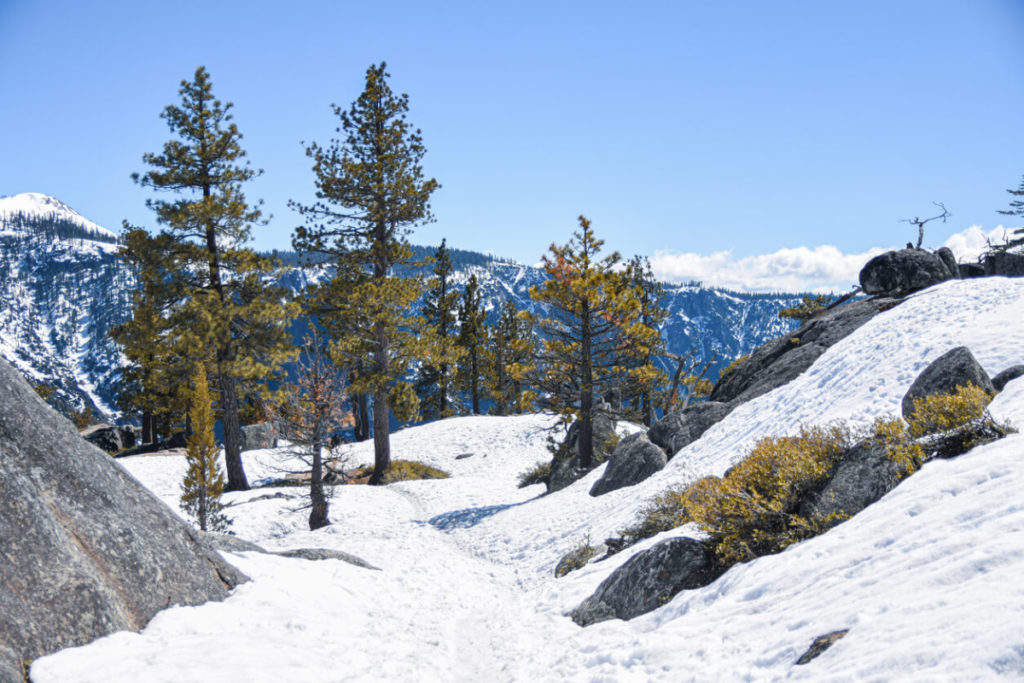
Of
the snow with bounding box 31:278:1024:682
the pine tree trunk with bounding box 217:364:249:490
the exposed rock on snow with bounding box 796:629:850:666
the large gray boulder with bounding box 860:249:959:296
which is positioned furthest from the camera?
the large gray boulder with bounding box 860:249:959:296

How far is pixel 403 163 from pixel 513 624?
61.7ft

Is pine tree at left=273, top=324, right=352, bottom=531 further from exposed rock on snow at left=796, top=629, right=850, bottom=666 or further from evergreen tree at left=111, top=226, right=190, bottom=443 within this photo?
exposed rock on snow at left=796, top=629, right=850, bottom=666

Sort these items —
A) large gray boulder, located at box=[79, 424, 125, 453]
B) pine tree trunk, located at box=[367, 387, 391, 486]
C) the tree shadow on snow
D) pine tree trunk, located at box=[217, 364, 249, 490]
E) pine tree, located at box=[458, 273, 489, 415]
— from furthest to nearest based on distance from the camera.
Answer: pine tree, located at box=[458, 273, 489, 415] < large gray boulder, located at box=[79, 424, 125, 453] < pine tree trunk, located at box=[367, 387, 391, 486] < pine tree trunk, located at box=[217, 364, 249, 490] < the tree shadow on snow

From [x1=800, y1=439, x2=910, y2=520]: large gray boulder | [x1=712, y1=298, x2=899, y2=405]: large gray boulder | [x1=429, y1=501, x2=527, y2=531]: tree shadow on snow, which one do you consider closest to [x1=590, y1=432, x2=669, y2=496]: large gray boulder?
[x1=712, y1=298, x2=899, y2=405]: large gray boulder

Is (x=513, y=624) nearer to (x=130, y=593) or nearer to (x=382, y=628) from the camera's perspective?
(x=382, y=628)

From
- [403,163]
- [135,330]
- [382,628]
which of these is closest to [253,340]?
[135,330]

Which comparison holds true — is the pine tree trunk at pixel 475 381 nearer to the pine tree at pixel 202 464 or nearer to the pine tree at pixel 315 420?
the pine tree at pixel 315 420

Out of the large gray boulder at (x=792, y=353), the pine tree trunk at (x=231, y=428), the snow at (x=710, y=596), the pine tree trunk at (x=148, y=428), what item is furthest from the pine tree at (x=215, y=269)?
the pine tree trunk at (x=148, y=428)

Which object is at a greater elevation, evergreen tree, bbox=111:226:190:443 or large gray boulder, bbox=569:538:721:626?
evergreen tree, bbox=111:226:190:443

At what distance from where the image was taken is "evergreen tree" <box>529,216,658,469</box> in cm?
1848

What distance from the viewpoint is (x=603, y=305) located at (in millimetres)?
18562

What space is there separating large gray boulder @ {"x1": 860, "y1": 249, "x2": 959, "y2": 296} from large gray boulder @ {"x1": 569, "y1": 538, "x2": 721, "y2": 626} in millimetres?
18916

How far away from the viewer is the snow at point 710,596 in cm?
419

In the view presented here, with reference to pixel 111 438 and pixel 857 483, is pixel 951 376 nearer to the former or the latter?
pixel 857 483
